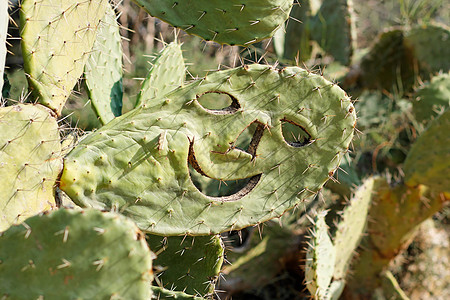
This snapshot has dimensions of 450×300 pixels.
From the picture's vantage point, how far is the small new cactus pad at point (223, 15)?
1.38 meters

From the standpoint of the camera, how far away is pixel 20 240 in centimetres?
100

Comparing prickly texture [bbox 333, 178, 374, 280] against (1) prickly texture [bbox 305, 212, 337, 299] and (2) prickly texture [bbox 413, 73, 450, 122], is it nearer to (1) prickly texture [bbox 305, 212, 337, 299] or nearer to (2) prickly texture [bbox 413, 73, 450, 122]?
(1) prickly texture [bbox 305, 212, 337, 299]

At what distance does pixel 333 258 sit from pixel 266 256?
65 centimetres

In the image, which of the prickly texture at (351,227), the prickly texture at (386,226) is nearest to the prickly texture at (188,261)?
the prickly texture at (351,227)

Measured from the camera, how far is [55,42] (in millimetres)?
1276

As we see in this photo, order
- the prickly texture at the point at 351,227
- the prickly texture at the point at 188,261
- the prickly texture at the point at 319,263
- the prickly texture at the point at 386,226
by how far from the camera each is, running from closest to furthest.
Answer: the prickly texture at the point at 188,261 → the prickly texture at the point at 319,263 → the prickly texture at the point at 351,227 → the prickly texture at the point at 386,226

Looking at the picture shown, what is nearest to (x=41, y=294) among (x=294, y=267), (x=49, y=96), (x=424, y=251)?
(x=49, y=96)

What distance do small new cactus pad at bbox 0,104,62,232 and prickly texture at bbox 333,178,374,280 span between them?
1.19 meters

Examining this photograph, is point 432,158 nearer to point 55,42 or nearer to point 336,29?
point 336,29

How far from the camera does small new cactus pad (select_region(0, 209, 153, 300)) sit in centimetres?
95

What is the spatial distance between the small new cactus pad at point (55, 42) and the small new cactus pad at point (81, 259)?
16.2 inches

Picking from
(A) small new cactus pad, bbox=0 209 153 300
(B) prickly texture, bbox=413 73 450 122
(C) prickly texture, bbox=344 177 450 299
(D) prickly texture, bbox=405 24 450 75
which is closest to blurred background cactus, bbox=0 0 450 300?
(A) small new cactus pad, bbox=0 209 153 300

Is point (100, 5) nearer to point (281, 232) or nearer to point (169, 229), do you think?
point (169, 229)

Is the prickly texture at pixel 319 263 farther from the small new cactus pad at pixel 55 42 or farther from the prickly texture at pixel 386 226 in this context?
the small new cactus pad at pixel 55 42
